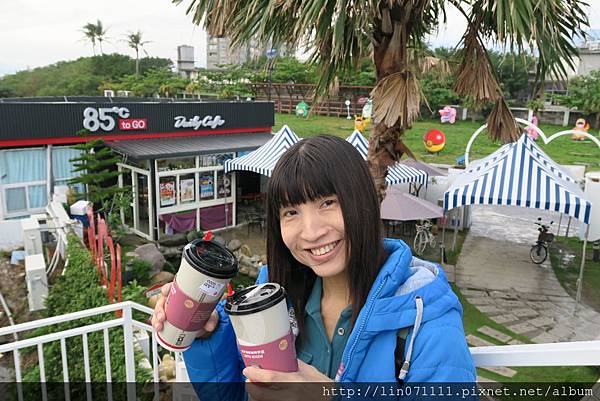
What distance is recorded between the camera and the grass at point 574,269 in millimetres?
8328

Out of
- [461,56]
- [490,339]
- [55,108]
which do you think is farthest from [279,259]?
[55,108]

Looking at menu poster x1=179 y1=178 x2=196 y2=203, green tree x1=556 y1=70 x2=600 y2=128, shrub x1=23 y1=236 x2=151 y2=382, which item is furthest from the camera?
green tree x1=556 y1=70 x2=600 y2=128

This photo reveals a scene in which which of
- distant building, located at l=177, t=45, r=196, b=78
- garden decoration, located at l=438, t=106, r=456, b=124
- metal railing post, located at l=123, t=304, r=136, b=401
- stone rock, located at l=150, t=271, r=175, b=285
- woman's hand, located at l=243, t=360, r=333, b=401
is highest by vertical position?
distant building, located at l=177, t=45, r=196, b=78

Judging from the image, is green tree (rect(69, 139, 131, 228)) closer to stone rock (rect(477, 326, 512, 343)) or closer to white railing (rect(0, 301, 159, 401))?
white railing (rect(0, 301, 159, 401))

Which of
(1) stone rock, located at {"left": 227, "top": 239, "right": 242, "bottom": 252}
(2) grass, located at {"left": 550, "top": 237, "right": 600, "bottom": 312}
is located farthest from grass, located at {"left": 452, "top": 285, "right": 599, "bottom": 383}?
(1) stone rock, located at {"left": 227, "top": 239, "right": 242, "bottom": 252}

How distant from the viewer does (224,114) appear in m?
12.9

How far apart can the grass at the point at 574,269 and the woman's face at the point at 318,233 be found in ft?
26.6

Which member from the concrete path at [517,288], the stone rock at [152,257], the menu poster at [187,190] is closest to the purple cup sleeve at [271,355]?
the concrete path at [517,288]

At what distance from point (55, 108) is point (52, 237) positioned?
288cm

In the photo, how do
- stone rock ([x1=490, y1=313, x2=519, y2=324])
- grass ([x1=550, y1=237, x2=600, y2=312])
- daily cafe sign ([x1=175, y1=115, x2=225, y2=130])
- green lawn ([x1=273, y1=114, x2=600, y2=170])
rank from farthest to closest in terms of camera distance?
green lawn ([x1=273, y1=114, x2=600, y2=170]) < daily cafe sign ([x1=175, y1=115, x2=225, y2=130]) < grass ([x1=550, y1=237, x2=600, y2=312]) < stone rock ([x1=490, y1=313, x2=519, y2=324])

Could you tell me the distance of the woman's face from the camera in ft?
4.60

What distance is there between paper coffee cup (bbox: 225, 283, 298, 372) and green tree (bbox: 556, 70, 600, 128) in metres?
38.1

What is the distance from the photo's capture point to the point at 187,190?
36.7 ft

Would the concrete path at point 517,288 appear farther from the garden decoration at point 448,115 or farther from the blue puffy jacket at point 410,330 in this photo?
the garden decoration at point 448,115
